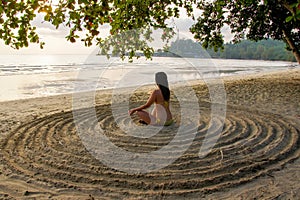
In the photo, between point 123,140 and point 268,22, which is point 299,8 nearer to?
point 123,140

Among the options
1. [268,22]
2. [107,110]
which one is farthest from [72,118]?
[268,22]

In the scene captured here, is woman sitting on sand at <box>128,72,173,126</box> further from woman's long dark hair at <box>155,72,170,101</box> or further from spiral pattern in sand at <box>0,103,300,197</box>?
spiral pattern in sand at <box>0,103,300,197</box>

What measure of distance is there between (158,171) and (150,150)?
959 mm

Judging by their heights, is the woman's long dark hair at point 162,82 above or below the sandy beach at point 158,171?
above

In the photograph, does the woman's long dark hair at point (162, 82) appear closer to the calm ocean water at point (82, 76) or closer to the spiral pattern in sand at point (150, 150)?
the spiral pattern in sand at point (150, 150)

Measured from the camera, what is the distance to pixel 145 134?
6250 mm

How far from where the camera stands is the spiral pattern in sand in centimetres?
385

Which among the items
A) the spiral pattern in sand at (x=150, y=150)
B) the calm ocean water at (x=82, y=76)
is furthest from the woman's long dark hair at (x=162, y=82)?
the calm ocean water at (x=82, y=76)

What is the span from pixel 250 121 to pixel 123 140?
349 cm

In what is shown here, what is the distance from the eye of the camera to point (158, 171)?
4.31m

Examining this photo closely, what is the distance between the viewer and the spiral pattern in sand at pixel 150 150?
3.85 metres

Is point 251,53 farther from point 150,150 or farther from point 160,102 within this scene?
point 150,150

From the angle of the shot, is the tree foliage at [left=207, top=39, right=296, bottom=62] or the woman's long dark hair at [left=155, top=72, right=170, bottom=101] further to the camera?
the tree foliage at [left=207, top=39, right=296, bottom=62]

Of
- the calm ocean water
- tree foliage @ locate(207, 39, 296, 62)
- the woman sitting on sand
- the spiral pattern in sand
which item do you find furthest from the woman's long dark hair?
tree foliage @ locate(207, 39, 296, 62)
